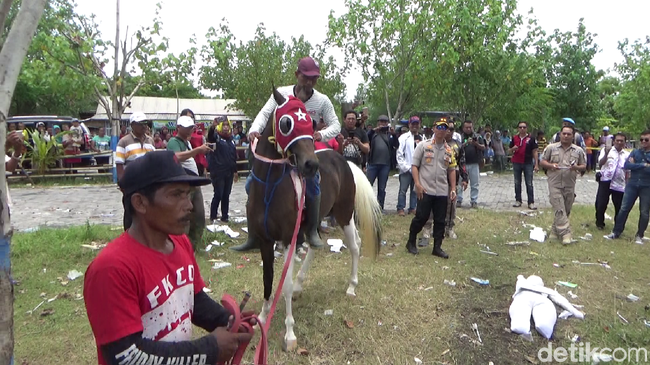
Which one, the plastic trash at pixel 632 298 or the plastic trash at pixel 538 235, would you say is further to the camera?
the plastic trash at pixel 538 235

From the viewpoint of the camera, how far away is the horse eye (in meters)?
3.90

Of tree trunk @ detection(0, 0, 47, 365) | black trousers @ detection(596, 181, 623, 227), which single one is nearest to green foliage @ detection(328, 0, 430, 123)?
black trousers @ detection(596, 181, 623, 227)

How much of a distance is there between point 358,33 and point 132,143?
44.7 feet

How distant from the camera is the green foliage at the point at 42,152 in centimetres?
1450

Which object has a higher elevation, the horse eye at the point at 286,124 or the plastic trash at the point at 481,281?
the horse eye at the point at 286,124

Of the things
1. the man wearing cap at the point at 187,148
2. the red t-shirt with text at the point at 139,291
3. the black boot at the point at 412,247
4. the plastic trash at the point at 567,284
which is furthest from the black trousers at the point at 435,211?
the red t-shirt with text at the point at 139,291

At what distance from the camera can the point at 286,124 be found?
3920 mm

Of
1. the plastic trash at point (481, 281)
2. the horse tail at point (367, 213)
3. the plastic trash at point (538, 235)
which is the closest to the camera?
the plastic trash at point (481, 281)

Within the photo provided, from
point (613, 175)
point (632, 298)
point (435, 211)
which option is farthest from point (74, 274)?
point (613, 175)

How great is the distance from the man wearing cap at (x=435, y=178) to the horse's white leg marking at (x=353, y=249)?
4.36 feet

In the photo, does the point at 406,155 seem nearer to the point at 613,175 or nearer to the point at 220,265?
the point at 613,175

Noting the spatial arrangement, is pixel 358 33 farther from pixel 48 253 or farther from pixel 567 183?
pixel 48 253

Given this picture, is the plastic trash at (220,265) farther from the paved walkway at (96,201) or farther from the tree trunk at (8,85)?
the tree trunk at (8,85)

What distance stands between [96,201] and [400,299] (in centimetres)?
900
